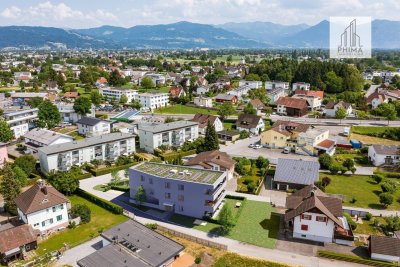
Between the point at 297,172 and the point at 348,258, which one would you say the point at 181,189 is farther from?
the point at 348,258

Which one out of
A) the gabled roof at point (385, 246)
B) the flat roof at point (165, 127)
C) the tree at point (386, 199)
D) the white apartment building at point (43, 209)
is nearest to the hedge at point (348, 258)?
the gabled roof at point (385, 246)

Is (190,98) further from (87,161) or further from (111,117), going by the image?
(87,161)

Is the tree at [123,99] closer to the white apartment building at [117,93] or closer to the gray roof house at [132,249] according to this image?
the white apartment building at [117,93]

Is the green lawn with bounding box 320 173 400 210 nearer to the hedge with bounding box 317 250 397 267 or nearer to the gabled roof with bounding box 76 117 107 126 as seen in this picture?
the hedge with bounding box 317 250 397 267

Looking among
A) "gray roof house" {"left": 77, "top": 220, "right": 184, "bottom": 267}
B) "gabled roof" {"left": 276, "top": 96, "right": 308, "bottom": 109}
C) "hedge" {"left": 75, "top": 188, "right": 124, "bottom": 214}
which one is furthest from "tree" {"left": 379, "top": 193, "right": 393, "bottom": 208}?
"gabled roof" {"left": 276, "top": 96, "right": 308, "bottom": 109}

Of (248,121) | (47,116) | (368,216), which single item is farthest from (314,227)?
(47,116)

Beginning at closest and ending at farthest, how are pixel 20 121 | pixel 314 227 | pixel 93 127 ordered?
pixel 314 227 → pixel 93 127 → pixel 20 121

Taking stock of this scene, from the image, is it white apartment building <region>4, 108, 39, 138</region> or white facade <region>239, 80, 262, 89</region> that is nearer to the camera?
white apartment building <region>4, 108, 39, 138</region>
